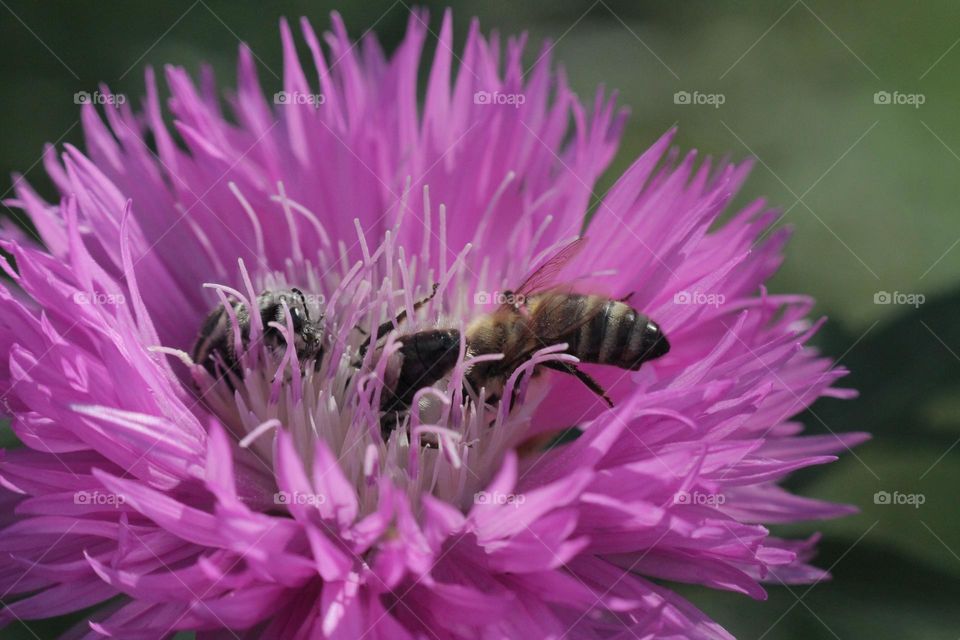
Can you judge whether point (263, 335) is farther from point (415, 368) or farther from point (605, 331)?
point (605, 331)

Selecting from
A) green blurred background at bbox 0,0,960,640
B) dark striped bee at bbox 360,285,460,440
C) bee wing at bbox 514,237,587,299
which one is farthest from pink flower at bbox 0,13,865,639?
green blurred background at bbox 0,0,960,640

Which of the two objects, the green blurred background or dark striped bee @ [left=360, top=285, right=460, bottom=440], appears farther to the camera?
the green blurred background

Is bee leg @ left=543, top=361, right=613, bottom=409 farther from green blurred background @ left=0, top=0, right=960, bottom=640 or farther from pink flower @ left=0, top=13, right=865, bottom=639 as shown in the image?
green blurred background @ left=0, top=0, right=960, bottom=640

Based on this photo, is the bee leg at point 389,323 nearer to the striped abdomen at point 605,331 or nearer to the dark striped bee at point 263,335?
the dark striped bee at point 263,335

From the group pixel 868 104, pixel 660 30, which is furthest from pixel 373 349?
pixel 868 104

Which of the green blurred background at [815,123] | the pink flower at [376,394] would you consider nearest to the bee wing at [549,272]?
the pink flower at [376,394]

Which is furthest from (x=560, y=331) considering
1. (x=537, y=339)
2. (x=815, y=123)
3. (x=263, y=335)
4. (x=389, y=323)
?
(x=815, y=123)
